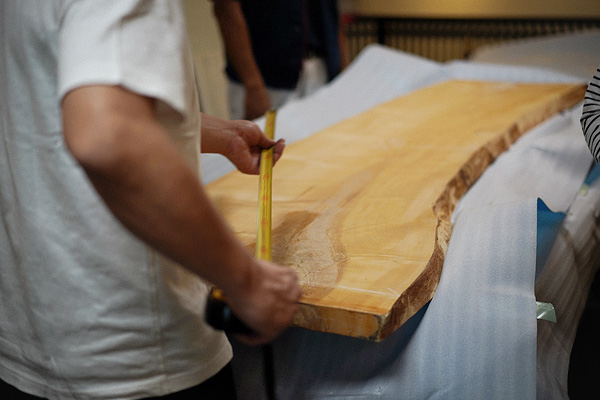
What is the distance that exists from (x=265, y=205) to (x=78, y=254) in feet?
0.81

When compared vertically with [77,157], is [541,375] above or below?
below

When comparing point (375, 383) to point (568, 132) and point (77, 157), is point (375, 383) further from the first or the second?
point (568, 132)

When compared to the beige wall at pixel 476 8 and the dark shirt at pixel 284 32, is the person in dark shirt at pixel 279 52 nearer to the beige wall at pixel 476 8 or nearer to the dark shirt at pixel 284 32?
the dark shirt at pixel 284 32

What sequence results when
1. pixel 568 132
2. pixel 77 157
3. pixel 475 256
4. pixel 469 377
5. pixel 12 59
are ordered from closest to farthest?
pixel 77 157, pixel 12 59, pixel 469 377, pixel 475 256, pixel 568 132

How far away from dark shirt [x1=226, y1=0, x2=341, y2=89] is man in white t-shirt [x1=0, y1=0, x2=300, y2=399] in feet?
5.80

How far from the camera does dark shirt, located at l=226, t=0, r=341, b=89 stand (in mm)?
2262

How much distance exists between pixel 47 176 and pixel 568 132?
1.43 m

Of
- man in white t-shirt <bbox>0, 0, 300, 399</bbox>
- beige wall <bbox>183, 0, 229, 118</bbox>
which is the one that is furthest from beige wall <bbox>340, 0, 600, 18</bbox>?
man in white t-shirt <bbox>0, 0, 300, 399</bbox>

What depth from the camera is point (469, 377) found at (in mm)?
764

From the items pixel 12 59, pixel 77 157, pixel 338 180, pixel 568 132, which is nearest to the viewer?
pixel 77 157

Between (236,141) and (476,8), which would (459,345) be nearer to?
(236,141)

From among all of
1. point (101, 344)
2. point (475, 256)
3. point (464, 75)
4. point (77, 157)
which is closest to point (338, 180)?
point (475, 256)

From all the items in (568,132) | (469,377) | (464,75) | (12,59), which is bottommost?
(464,75)

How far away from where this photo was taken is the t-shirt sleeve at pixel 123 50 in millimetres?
464
